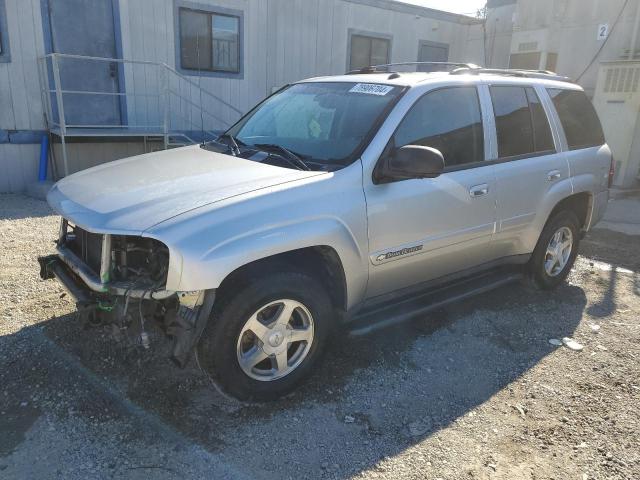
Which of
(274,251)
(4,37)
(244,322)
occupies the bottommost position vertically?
(244,322)

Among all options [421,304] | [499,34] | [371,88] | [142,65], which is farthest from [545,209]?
[499,34]

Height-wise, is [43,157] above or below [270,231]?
below

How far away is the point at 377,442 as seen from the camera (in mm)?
2721

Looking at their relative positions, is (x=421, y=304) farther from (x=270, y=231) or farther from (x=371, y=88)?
(x=371, y=88)

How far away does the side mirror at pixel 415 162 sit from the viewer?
2.95 metres

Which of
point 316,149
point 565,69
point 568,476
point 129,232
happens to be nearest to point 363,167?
point 316,149

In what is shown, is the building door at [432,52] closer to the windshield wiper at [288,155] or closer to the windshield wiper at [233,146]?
the windshield wiper at [233,146]

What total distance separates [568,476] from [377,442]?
94 centimetres

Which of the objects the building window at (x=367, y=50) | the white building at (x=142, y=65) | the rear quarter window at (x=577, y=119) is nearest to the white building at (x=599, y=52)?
the building window at (x=367, y=50)

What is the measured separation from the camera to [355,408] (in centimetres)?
300

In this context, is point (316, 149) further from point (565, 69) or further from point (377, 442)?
point (565, 69)

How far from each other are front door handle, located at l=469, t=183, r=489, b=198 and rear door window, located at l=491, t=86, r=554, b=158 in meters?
0.34

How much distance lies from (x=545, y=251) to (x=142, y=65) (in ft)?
24.4

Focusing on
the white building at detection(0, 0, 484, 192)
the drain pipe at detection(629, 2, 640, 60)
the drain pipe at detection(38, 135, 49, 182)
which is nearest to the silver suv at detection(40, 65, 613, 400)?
the white building at detection(0, 0, 484, 192)
